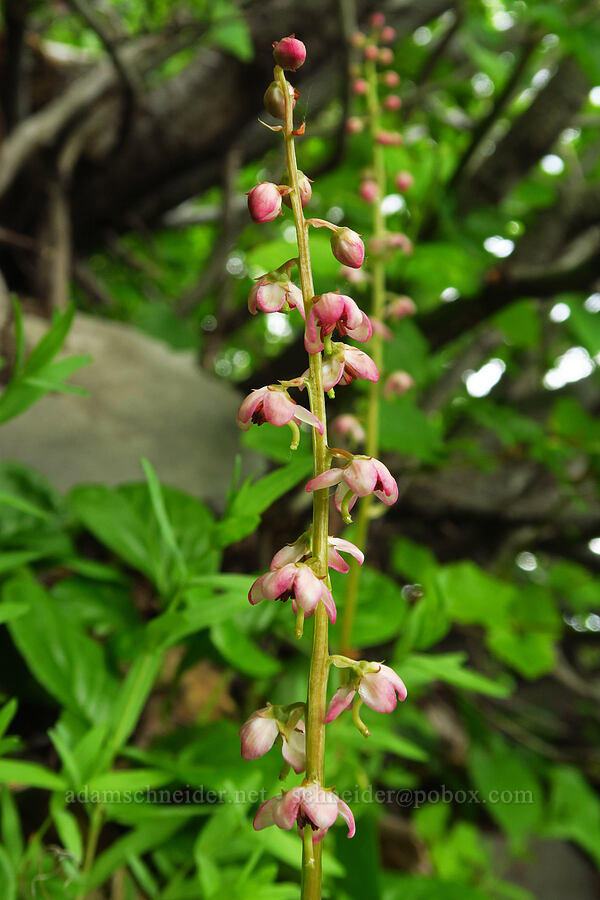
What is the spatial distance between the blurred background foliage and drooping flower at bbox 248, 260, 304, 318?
0.71 feet

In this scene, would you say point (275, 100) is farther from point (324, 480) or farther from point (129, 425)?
point (129, 425)

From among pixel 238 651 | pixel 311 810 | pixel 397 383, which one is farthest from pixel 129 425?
pixel 311 810

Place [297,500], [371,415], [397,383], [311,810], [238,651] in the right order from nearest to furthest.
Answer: [311,810] → [238,651] → [371,415] → [397,383] → [297,500]

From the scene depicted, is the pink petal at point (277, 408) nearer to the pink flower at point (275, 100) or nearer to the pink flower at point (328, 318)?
the pink flower at point (328, 318)

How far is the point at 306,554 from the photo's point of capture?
517 mm

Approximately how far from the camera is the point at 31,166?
235 cm

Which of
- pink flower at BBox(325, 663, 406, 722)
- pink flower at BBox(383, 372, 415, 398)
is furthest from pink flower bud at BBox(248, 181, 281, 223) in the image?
pink flower at BBox(383, 372, 415, 398)

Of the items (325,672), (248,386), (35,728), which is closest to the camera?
(325,672)

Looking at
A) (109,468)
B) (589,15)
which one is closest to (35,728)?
(109,468)

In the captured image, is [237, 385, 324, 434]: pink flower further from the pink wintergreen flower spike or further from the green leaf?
the green leaf

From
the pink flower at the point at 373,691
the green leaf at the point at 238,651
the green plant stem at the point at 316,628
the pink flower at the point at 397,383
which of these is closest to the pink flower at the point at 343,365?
the green plant stem at the point at 316,628

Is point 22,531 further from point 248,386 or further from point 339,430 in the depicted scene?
point 248,386

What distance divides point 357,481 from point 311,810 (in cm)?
23

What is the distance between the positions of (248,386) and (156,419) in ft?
1.15
